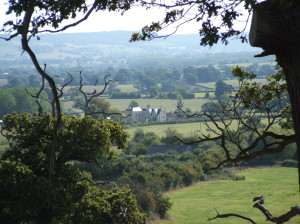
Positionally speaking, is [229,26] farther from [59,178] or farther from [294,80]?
[59,178]

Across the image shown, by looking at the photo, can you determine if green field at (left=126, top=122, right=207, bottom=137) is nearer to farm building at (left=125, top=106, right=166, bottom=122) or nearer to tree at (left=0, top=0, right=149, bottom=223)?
farm building at (left=125, top=106, right=166, bottom=122)

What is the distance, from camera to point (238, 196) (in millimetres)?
39094

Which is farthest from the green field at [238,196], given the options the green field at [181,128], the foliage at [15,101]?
the foliage at [15,101]

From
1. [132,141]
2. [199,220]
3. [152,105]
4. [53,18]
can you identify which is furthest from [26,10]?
[152,105]

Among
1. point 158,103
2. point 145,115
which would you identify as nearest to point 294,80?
point 145,115

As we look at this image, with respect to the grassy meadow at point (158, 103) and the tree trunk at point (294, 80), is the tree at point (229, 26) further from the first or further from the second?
the grassy meadow at point (158, 103)

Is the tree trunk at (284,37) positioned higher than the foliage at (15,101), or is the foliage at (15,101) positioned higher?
the tree trunk at (284,37)

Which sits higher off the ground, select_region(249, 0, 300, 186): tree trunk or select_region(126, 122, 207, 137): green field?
select_region(249, 0, 300, 186): tree trunk

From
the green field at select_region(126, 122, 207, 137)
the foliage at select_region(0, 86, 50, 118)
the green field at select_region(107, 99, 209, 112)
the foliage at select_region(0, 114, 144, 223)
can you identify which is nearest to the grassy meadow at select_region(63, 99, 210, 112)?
the green field at select_region(107, 99, 209, 112)

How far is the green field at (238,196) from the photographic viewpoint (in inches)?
1270

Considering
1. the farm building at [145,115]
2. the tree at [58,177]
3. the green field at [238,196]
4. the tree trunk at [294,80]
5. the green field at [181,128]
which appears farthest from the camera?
the farm building at [145,115]

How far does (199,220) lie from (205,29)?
26028 millimetres

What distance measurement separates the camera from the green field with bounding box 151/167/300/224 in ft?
106

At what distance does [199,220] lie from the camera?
3130 cm
